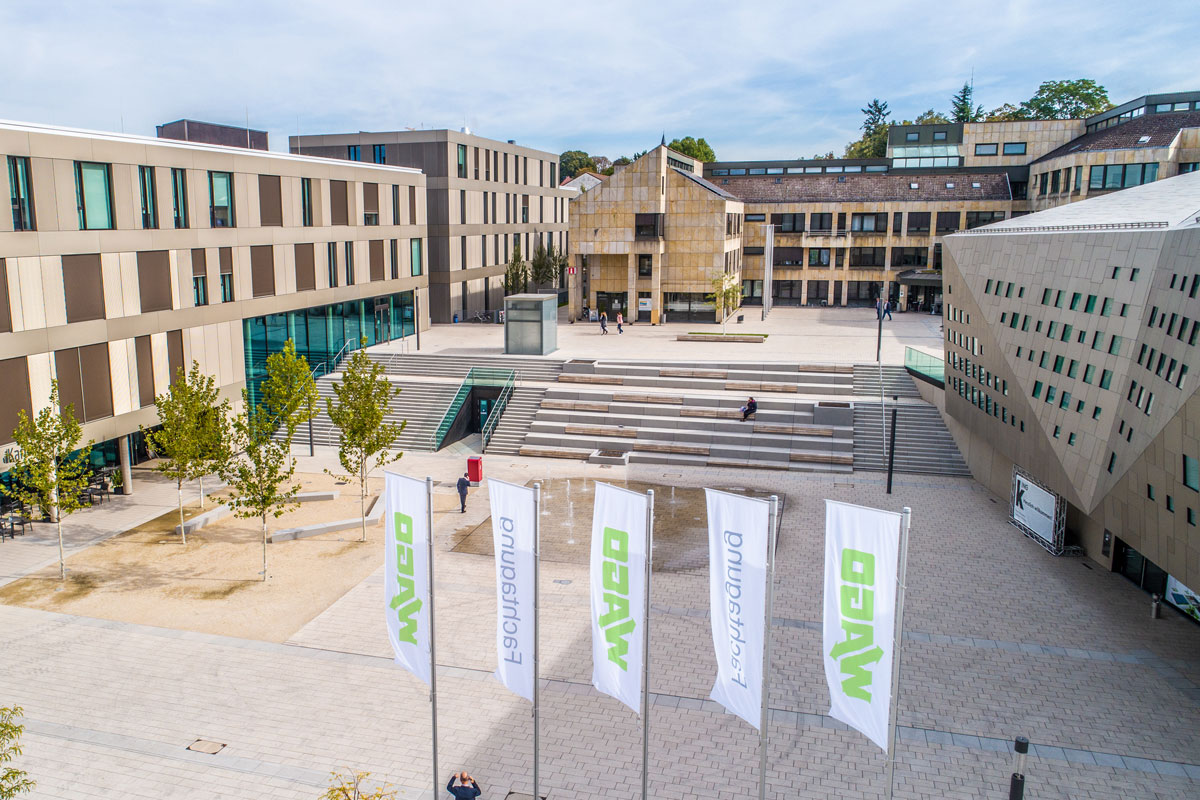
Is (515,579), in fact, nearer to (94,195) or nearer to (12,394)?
(12,394)

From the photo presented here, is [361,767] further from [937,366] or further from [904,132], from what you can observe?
[904,132]

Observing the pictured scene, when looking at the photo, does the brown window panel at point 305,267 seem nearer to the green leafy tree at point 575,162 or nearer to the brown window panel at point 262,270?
the brown window panel at point 262,270

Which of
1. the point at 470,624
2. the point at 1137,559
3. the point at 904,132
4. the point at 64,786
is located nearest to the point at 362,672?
the point at 470,624

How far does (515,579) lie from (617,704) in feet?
14.8

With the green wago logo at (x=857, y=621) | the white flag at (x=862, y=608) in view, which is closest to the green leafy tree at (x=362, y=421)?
the white flag at (x=862, y=608)

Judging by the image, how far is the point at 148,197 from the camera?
27391 millimetres

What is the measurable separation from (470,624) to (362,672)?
8.86ft

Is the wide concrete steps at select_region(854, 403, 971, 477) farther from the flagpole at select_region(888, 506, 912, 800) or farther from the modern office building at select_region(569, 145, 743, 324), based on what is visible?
the modern office building at select_region(569, 145, 743, 324)

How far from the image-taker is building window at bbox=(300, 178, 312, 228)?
36281mm

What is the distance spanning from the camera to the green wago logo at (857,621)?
1083cm

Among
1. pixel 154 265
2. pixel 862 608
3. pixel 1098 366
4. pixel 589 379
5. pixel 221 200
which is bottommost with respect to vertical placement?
pixel 589 379

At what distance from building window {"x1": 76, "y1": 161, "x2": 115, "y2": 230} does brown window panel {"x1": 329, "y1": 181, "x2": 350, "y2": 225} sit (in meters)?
13.3

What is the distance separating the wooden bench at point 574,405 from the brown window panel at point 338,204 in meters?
12.9

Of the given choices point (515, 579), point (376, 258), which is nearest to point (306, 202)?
point (376, 258)
